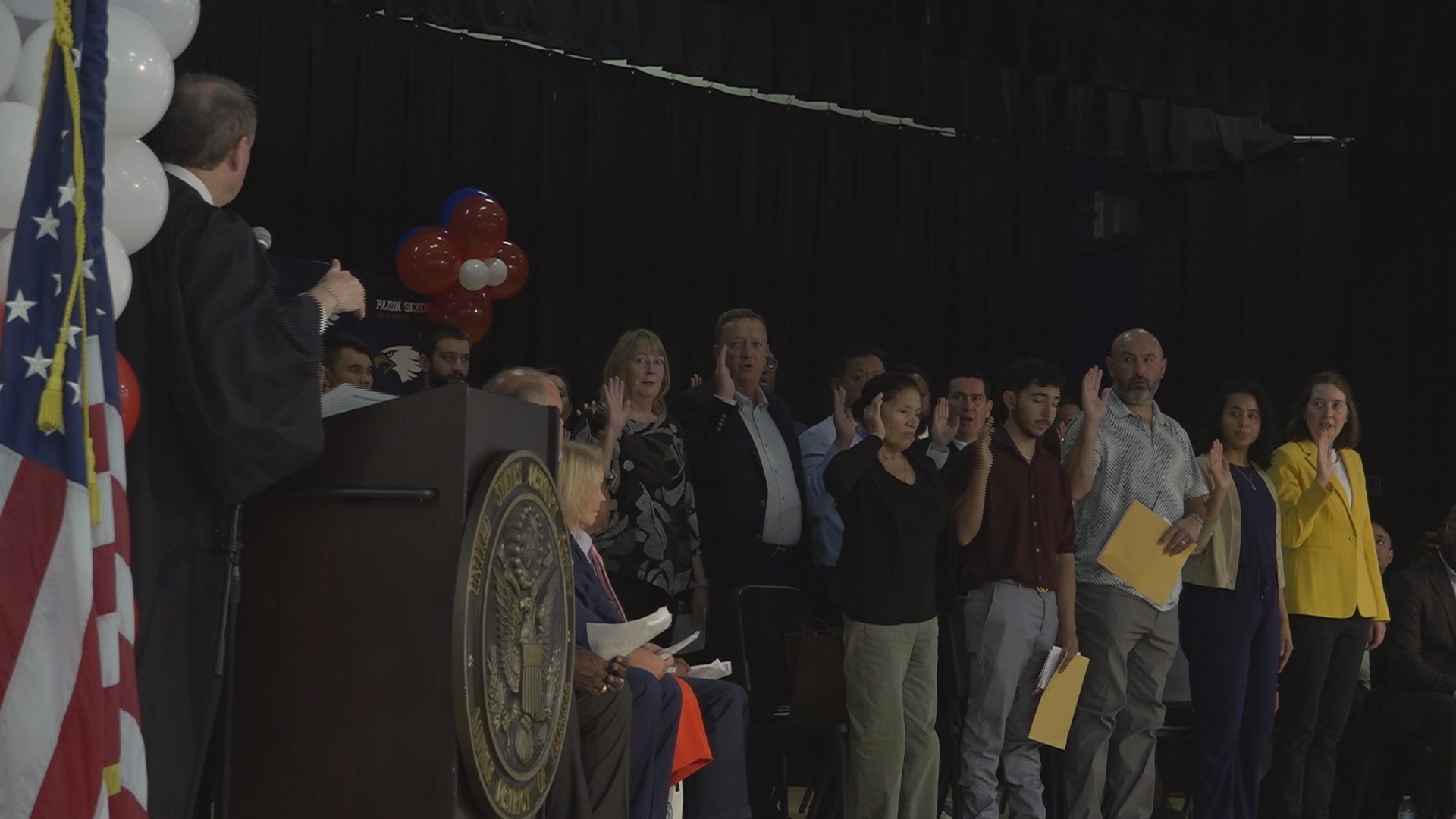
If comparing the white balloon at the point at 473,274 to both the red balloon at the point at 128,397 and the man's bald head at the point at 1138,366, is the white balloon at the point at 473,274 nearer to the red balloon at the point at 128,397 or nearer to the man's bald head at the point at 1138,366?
the man's bald head at the point at 1138,366

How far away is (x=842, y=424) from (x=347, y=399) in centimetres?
324

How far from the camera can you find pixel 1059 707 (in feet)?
16.5

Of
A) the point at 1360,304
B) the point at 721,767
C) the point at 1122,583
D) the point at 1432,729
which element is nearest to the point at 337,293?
the point at 721,767

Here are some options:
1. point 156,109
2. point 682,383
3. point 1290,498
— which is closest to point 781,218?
point 682,383

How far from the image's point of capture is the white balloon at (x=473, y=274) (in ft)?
22.0

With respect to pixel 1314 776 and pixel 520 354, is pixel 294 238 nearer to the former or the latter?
pixel 520 354

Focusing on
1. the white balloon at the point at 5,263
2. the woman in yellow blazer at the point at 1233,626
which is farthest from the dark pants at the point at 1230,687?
the white balloon at the point at 5,263

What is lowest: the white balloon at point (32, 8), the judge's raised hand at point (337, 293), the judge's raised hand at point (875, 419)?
the judge's raised hand at point (875, 419)

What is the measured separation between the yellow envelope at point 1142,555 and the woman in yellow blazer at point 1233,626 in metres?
0.23

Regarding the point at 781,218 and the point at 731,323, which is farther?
the point at 781,218

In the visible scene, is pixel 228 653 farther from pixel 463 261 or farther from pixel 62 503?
pixel 463 261

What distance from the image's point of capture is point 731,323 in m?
5.50

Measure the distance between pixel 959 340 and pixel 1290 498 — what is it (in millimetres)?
3251

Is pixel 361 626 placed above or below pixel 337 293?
below
